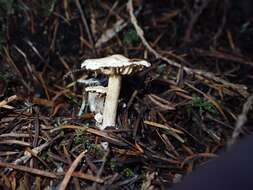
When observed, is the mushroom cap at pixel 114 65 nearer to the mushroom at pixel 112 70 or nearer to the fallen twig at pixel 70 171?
the mushroom at pixel 112 70

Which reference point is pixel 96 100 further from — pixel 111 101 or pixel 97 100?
pixel 111 101

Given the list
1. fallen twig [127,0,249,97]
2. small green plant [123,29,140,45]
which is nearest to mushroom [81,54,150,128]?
fallen twig [127,0,249,97]

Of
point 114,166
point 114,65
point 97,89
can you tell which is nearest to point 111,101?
point 97,89

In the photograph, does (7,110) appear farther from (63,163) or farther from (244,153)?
(244,153)

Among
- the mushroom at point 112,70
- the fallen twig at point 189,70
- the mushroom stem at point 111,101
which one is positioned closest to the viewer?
the mushroom at point 112,70

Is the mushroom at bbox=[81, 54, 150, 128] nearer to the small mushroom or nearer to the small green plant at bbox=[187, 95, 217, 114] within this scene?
the small mushroom

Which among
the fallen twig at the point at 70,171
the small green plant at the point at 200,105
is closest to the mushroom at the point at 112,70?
the fallen twig at the point at 70,171
